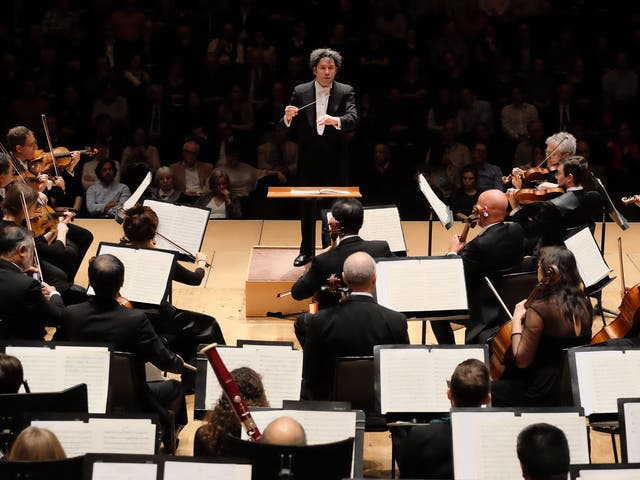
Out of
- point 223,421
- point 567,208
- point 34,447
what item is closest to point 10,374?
point 34,447

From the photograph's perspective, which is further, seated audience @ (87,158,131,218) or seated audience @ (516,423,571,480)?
seated audience @ (87,158,131,218)

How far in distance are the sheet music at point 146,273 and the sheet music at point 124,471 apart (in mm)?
2201

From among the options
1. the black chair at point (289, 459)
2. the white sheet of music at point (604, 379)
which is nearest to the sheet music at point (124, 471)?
the black chair at point (289, 459)

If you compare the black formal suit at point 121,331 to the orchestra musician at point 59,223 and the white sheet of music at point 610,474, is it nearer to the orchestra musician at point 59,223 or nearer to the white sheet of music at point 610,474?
the orchestra musician at point 59,223

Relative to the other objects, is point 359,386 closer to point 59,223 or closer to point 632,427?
point 632,427

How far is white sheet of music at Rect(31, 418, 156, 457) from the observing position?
14.4ft

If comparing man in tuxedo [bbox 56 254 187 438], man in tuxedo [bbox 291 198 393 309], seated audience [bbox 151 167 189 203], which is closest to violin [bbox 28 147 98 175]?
seated audience [bbox 151 167 189 203]

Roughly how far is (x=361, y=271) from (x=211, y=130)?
6.36m

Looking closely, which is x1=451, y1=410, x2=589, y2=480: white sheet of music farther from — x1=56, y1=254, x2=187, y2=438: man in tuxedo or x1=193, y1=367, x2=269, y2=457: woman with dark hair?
x1=56, y1=254, x2=187, y2=438: man in tuxedo

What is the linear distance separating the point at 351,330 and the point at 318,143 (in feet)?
10.1

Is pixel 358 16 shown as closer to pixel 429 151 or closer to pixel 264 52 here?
pixel 264 52

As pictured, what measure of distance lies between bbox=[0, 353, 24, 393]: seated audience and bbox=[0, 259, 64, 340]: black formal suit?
1067 mm

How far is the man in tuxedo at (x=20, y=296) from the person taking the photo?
5.63 m

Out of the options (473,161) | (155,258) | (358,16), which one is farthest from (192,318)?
(358,16)
